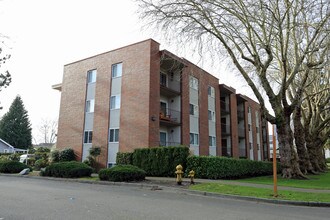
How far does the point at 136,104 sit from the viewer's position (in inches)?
950

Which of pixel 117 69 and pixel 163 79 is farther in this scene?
pixel 163 79

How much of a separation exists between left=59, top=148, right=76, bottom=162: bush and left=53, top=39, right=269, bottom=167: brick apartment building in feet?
1.79

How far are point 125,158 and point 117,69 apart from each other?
27.6 ft

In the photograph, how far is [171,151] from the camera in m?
19.7

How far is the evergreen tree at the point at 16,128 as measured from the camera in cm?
5447

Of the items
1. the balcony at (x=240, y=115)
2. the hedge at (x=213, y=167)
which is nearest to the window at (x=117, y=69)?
the hedge at (x=213, y=167)

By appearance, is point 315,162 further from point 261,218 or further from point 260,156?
point 261,218

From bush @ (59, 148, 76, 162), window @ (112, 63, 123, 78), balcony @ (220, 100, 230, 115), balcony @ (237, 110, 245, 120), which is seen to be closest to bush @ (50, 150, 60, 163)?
bush @ (59, 148, 76, 162)

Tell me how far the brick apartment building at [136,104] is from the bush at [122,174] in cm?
691

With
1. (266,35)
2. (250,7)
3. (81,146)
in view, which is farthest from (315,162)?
(81,146)

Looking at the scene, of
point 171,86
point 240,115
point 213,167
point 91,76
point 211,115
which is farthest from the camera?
point 240,115

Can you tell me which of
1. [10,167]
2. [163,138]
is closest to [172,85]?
[163,138]

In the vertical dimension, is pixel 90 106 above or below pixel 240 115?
below

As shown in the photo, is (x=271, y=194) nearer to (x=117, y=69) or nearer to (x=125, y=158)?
(x=125, y=158)
